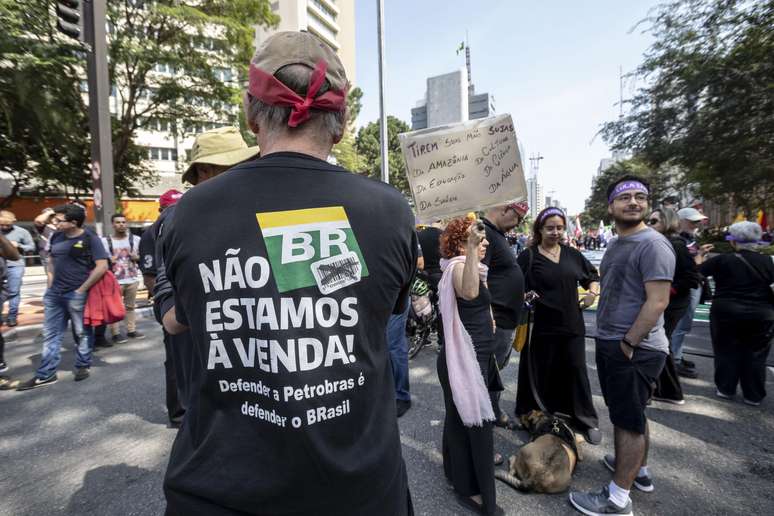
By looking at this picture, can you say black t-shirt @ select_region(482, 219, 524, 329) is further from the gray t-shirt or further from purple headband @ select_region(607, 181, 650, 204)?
purple headband @ select_region(607, 181, 650, 204)

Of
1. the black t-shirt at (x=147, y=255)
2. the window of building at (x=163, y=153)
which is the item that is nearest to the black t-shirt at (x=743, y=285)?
the black t-shirt at (x=147, y=255)

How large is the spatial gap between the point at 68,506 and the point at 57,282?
3.01 metres

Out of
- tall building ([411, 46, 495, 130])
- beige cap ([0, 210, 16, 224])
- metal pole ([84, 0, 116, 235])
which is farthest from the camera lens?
tall building ([411, 46, 495, 130])

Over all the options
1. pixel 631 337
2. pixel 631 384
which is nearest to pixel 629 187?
pixel 631 337

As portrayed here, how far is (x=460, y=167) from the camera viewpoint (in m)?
2.39

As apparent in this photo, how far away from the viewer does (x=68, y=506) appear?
2590 mm

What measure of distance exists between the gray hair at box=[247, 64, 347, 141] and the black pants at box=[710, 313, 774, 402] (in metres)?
4.84

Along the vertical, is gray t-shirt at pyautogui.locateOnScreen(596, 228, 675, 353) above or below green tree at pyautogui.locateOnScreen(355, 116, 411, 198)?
below

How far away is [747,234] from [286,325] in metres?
4.98

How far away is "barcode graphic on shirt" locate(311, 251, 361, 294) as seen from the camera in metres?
0.95

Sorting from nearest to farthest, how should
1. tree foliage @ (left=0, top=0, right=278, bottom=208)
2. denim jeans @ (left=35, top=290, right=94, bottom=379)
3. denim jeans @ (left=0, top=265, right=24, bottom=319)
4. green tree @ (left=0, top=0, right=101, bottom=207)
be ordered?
1. denim jeans @ (left=35, top=290, right=94, bottom=379)
2. denim jeans @ (left=0, top=265, right=24, bottom=319)
3. green tree @ (left=0, top=0, right=101, bottom=207)
4. tree foliage @ (left=0, top=0, right=278, bottom=208)

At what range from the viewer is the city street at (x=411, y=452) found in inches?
102

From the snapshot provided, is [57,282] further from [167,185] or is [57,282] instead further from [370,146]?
[370,146]

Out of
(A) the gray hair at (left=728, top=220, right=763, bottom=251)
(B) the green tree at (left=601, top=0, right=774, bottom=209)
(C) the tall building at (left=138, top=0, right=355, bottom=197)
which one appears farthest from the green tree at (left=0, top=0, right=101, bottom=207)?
(B) the green tree at (left=601, top=0, right=774, bottom=209)
